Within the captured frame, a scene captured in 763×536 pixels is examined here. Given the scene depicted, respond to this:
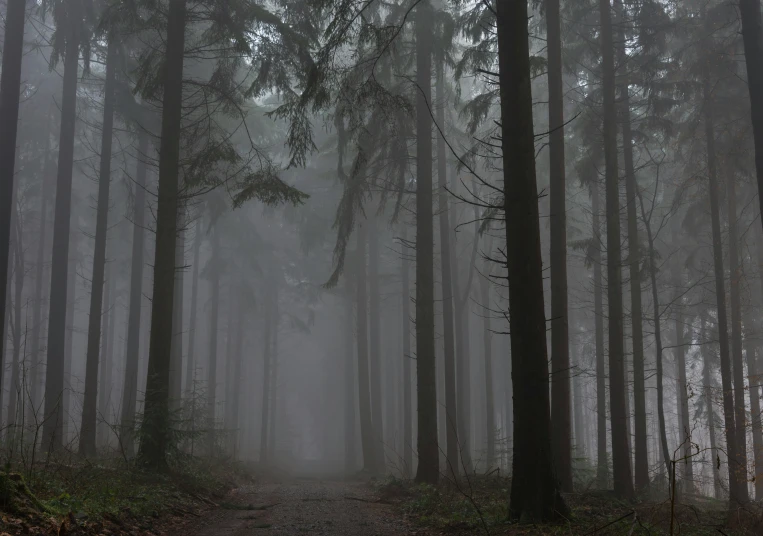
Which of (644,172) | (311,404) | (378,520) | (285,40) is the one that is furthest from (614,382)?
(311,404)

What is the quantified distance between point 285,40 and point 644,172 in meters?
19.1

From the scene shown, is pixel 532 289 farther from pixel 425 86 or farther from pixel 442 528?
pixel 425 86

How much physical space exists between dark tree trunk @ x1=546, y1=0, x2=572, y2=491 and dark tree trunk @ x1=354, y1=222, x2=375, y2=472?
1065 cm

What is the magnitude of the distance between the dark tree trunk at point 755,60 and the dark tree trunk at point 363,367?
45.0 feet

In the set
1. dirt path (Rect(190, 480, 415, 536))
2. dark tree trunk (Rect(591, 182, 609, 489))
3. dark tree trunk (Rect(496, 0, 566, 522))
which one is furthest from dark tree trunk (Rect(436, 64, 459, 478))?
dark tree trunk (Rect(496, 0, 566, 522))

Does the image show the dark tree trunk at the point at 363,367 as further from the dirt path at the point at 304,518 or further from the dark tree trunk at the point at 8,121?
the dark tree trunk at the point at 8,121

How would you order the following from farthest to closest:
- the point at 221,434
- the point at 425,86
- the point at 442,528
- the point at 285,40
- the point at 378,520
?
the point at 221,434, the point at 425,86, the point at 285,40, the point at 378,520, the point at 442,528

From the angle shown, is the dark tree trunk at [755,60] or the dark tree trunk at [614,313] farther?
the dark tree trunk at [614,313]

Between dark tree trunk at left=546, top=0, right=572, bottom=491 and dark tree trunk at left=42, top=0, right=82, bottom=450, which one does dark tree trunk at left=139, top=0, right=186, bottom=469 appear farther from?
dark tree trunk at left=546, top=0, right=572, bottom=491

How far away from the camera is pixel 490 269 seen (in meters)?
27.7

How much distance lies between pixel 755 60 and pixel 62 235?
15.8m

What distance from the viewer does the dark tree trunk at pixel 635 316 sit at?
13461mm

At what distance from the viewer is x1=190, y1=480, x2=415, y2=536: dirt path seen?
298 inches

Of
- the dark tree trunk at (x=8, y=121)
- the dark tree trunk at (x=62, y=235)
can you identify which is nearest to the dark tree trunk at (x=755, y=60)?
the dark tree trunk at (x=8, y=121)
